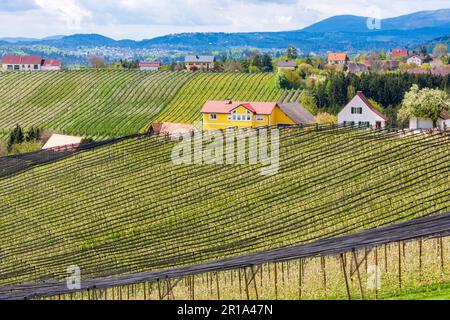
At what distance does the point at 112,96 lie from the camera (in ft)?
254

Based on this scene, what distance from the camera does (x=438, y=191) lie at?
24.0m

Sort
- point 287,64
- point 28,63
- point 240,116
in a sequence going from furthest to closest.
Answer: point 28,63
point 287,64
point 240,116

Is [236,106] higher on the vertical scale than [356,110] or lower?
higher

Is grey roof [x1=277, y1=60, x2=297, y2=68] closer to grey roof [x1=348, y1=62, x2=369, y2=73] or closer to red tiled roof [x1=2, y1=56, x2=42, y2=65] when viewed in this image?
grey roof [x1=348, y1=62, x2=369, y2=73]

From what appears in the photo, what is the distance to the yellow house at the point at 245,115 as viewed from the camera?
162 ft

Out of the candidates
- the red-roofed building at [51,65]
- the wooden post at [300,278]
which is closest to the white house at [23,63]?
the red-roofed building at [51,65]

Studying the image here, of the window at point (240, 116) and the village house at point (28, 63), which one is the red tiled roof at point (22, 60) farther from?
the window at point (240, 116)

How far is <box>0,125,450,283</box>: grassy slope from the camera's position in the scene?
2333 cm

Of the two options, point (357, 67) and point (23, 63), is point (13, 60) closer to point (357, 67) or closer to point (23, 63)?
point (23, 63)

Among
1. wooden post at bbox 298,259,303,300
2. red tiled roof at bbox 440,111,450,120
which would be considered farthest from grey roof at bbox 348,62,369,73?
wooden post at bbox 298,259,303,300

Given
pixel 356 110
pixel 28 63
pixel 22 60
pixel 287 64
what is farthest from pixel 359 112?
pixel 22 60

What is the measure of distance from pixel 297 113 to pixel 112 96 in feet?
91.6

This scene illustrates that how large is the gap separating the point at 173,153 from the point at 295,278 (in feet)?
53.8
